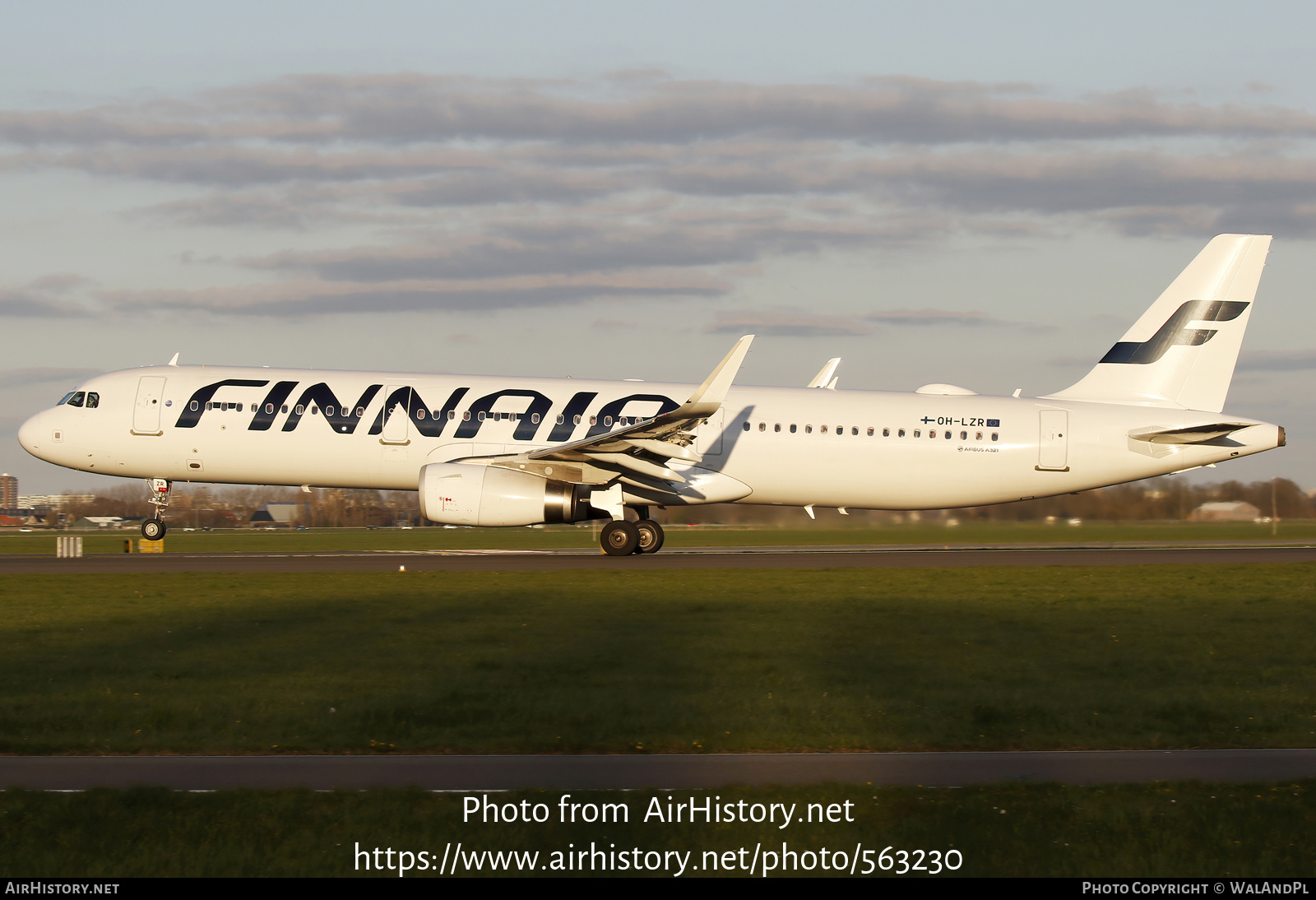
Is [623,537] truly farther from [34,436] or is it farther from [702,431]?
[34,436]

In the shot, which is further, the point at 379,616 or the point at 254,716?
the point at 379,616

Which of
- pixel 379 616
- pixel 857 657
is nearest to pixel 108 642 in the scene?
pixel 379 616

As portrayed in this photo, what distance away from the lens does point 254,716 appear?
36.5ft

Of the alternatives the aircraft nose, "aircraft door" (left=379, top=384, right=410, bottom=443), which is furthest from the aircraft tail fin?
the aircraft nose

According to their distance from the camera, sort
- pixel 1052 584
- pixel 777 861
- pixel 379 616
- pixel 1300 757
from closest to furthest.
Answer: pixel 777 861, pixel 1300 757, pixel 379 616, pixel 1052 584

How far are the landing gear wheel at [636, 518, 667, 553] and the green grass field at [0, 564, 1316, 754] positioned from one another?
7.85 m

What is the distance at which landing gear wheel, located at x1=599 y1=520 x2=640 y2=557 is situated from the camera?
3030cm

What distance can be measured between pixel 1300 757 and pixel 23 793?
963cm

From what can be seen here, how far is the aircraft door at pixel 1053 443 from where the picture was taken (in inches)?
1258

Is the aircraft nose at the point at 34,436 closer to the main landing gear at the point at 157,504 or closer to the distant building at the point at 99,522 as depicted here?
the main landing gear at the point at 157,504

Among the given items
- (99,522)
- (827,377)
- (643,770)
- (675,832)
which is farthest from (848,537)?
(99,522)
